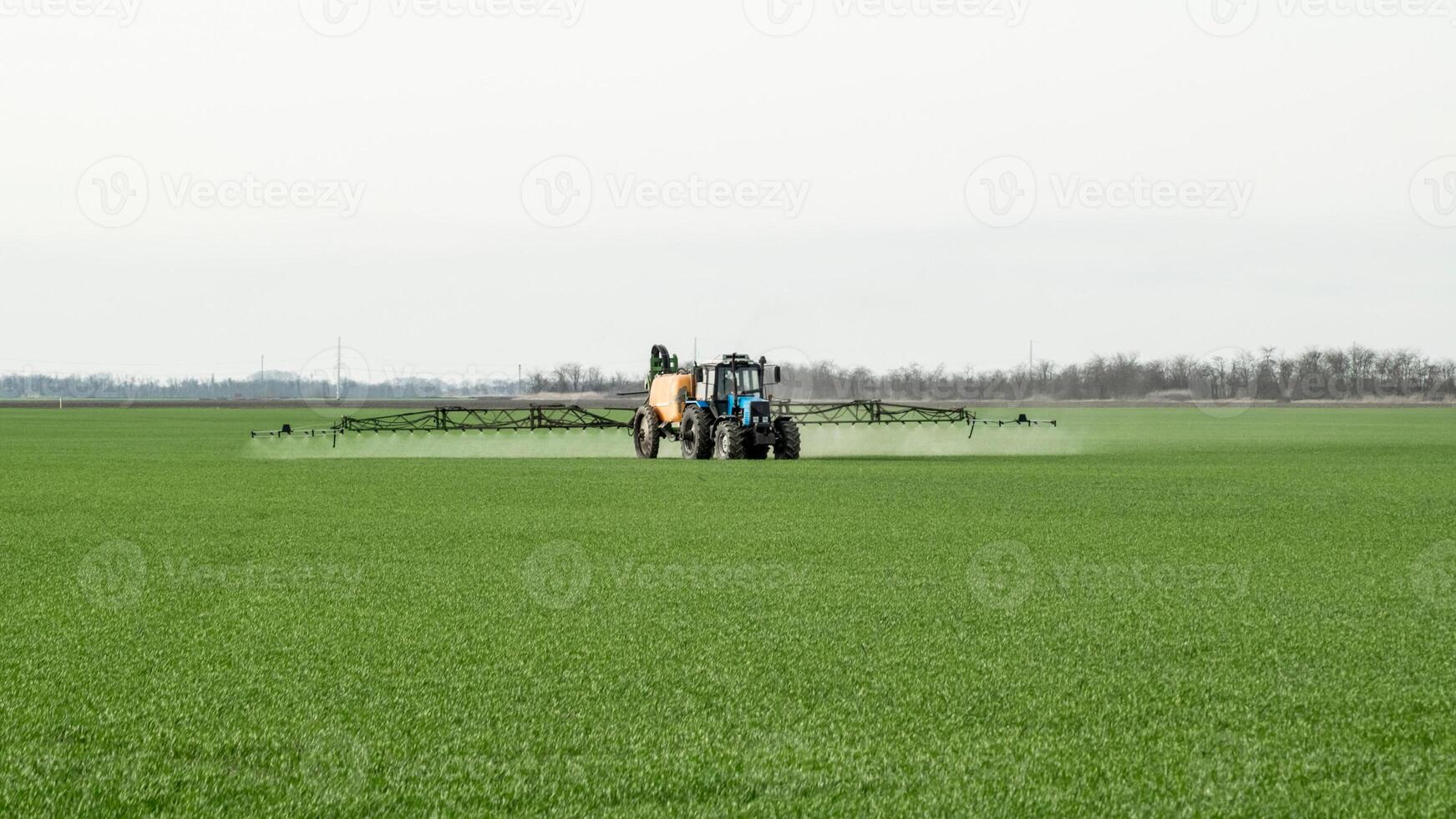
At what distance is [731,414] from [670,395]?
2520 mm

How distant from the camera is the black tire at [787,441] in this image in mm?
28312

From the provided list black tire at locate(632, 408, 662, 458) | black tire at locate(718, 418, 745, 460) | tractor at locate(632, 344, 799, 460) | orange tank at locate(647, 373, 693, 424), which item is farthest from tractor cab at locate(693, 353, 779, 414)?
black tire at locate(632, 408, 662, 458)

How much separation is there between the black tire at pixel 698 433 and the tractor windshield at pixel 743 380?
761 mm

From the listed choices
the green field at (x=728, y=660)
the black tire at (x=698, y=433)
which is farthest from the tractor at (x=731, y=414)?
the green field at (x=728, y=660)

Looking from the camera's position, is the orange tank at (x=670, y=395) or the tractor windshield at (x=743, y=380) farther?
the orange tank at (x=670, y=395)

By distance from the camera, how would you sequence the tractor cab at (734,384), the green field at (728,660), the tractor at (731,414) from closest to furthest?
1. the green field at (728,660)
2. the tractor at (731,414)
3. the tractor cab at (734,384)

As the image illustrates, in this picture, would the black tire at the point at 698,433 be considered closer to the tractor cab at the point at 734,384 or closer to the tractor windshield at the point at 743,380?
the tractor cab at the point at 734,384

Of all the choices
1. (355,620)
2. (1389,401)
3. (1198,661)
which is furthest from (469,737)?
(1389,401)

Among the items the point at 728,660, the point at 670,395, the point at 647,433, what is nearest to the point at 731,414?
the point at 670,395

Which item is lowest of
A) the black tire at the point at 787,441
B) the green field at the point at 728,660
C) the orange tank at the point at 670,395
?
the green field at the point at 728,660

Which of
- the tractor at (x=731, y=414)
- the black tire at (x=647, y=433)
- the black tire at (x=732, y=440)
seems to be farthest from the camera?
the black tire at (x=647, y=433)

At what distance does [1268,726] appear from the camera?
6.16 meters

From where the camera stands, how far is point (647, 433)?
3158 cm

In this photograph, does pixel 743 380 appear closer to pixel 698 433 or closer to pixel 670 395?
pixel 698 433
